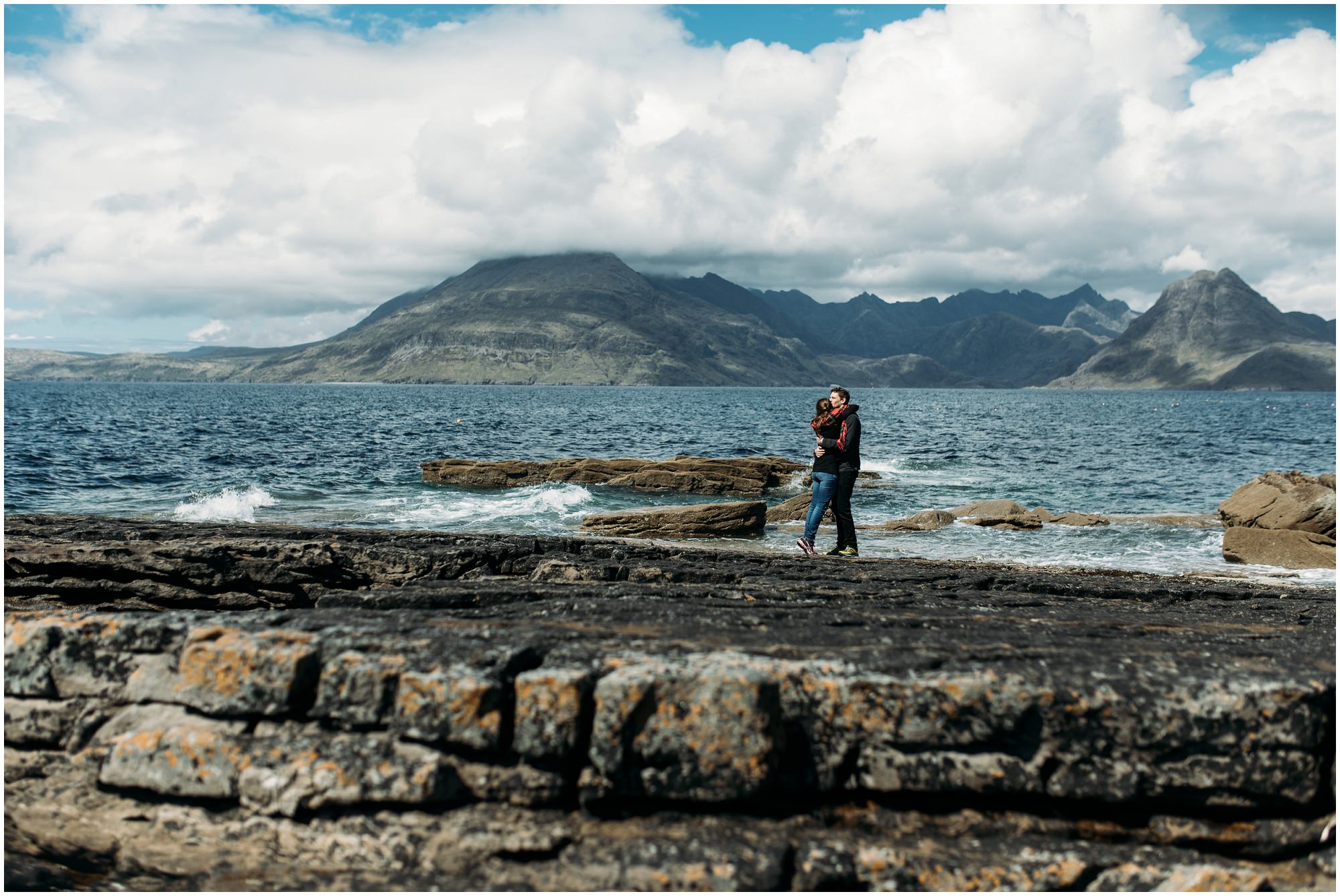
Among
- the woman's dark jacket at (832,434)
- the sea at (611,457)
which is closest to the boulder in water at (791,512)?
the sea at (611,457)

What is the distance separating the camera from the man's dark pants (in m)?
17.4

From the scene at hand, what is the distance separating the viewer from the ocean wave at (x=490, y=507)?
29.1 metres

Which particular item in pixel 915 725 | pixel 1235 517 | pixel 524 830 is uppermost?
pixel 915 725

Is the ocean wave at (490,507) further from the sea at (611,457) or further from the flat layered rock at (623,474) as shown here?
the flat layered rock at (623,474)

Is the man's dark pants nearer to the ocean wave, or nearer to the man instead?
the man

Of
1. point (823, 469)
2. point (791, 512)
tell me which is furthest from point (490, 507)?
point (823, 469)

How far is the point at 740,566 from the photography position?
1138cm

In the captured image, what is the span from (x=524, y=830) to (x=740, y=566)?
680 cm

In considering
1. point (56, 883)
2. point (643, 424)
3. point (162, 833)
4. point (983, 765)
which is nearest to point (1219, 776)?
point (983, 765)

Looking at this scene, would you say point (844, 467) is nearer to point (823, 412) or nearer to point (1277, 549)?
point (823, 412)

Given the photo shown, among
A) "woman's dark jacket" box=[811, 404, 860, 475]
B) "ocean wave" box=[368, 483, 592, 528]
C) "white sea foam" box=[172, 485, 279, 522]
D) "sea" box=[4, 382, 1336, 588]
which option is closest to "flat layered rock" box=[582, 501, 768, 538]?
"sea" box=[4, 382, 1336, 588]

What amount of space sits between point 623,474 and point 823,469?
25493 mm

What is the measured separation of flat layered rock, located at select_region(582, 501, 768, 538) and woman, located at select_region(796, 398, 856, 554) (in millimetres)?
9140

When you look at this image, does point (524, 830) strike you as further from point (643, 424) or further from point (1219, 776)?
point (643, 424)
